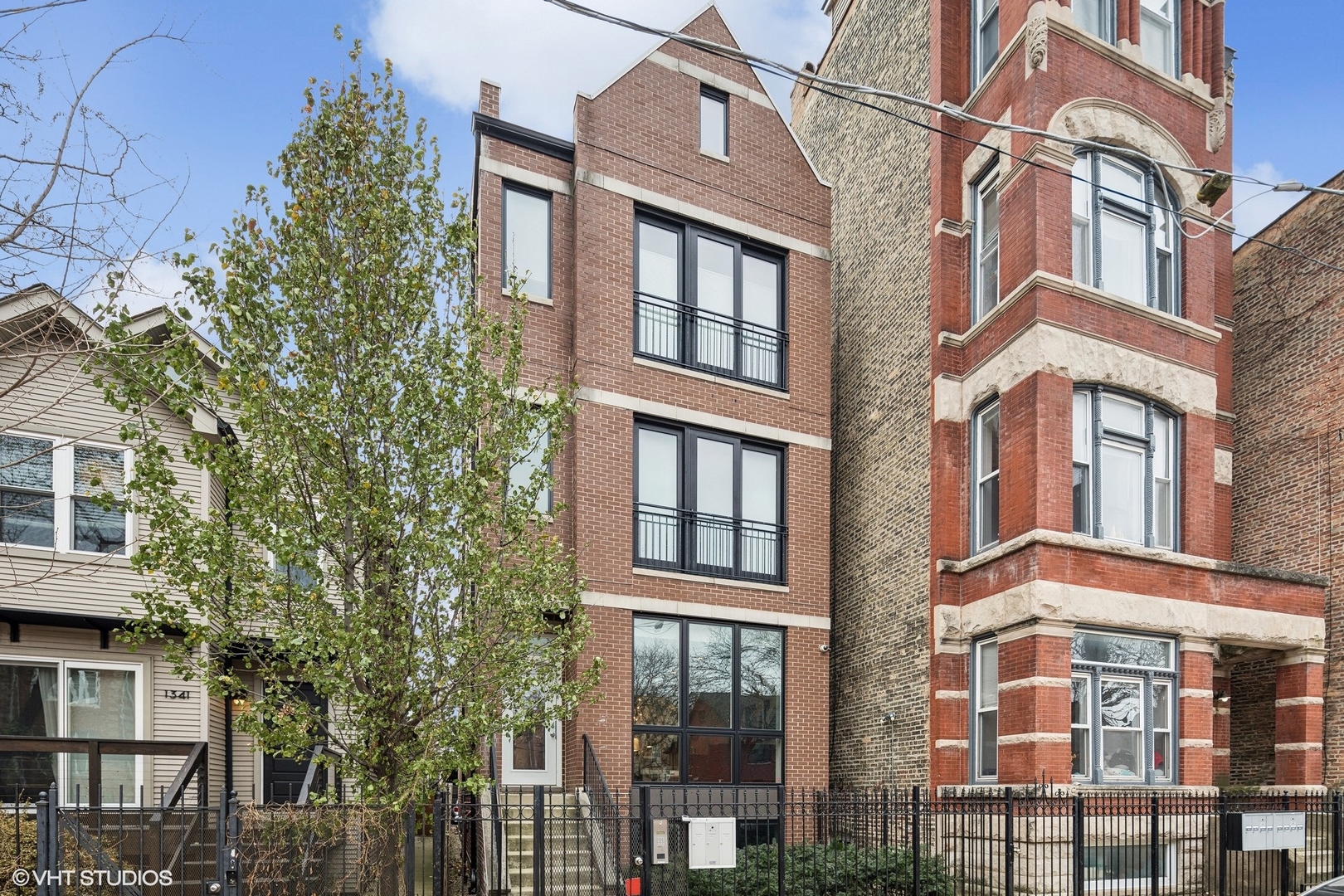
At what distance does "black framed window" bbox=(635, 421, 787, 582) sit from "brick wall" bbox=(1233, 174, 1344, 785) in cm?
820

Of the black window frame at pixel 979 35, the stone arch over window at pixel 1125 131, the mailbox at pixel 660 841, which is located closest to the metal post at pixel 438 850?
the mailbox at pixel 660 841

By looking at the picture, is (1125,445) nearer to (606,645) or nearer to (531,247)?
(606,645)

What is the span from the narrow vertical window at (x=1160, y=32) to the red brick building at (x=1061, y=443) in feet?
0.12

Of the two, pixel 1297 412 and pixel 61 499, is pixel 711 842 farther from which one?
pixel 1297 412

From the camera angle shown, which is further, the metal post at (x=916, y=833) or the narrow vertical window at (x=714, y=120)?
the narrow vertical window at (x=714, y=120)

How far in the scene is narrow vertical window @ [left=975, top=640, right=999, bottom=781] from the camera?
14.5 m

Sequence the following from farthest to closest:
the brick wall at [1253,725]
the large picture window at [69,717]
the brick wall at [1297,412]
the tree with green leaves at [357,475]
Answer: the brick wall at [1253,725]
the brick wall at [1297,412]
the large picture window at [69,717]
the tree with green leaves at [357,475]

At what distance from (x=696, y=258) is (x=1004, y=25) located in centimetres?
573

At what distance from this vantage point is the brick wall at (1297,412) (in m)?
16.3

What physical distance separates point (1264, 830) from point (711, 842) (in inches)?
263

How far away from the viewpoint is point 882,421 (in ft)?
58.1

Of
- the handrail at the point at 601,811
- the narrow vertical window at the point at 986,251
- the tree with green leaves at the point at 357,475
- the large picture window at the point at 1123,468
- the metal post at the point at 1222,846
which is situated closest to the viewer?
the tree with green leaves at the point at 357,475

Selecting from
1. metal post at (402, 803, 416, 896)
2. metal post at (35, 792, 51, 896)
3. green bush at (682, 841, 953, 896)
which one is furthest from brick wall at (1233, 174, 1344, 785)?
metal post at (35, 792, 51, 896)

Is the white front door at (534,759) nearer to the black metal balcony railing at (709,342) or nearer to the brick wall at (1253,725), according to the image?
the black metal balcony railing at (709,342)
